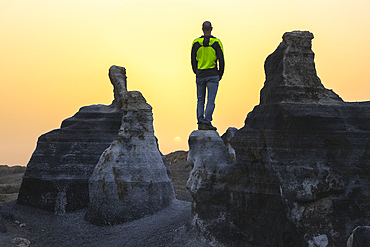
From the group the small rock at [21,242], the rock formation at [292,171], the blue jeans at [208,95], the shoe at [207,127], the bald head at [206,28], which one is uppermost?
the bald head at [206,28]

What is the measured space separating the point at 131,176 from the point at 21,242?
314 centimetres

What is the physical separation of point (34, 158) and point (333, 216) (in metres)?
9.98

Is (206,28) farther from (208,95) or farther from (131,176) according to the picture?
(131,176)

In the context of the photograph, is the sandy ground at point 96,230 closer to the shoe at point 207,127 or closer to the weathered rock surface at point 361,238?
the shoe at point 207,127

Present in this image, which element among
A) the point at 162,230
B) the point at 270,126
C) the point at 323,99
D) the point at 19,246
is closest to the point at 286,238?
the point at 270,126

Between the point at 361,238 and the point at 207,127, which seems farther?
the point at 207,127

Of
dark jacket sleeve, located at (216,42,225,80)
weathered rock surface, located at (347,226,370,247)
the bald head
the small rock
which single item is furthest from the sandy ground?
the bald head

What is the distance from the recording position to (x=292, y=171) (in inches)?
240

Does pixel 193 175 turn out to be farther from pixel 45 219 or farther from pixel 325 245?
pixel 45 219

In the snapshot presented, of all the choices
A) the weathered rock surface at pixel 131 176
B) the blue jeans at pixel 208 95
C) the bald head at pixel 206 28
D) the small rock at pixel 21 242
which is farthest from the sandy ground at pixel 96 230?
the bald head at pixel 206 28

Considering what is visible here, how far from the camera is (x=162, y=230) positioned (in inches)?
332

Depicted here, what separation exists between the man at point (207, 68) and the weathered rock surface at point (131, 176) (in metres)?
2.88

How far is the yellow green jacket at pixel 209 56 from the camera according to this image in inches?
319

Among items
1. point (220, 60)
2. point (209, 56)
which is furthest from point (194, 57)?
point (220, 60)
